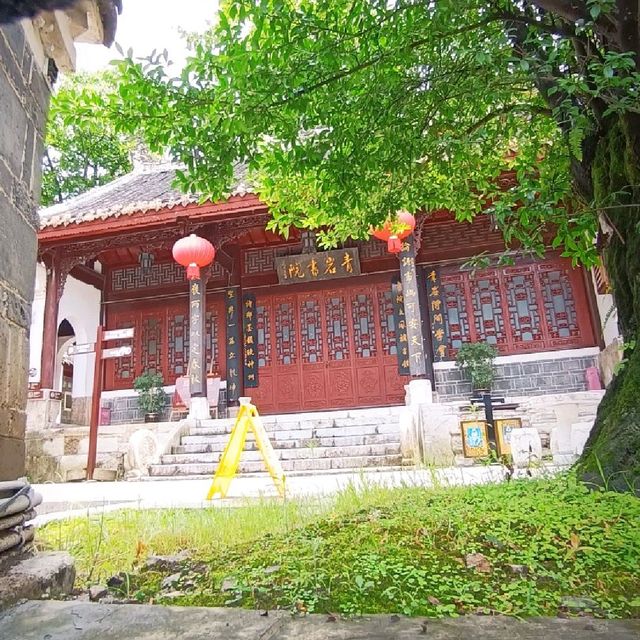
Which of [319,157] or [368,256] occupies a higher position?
[368,256]

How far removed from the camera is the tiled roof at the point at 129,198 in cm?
927

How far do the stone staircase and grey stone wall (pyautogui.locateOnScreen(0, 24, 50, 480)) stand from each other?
547 centimetres

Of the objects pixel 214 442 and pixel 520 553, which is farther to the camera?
pixel 214 442

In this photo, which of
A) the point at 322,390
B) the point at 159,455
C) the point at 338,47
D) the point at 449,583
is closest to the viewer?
the point at 449,583

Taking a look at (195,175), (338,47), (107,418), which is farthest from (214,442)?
(338,47)

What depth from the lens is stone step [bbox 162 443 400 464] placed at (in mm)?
7520

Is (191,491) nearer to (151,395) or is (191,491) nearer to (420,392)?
(420,392)

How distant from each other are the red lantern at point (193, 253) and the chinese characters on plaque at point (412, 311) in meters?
3.38

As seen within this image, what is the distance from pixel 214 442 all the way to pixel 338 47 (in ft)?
22.1

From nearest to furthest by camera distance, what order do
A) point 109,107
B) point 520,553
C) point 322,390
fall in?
point 520,553, point 109,107, point 322,390

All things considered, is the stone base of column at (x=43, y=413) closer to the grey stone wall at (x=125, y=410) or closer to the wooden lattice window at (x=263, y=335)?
the grey stone wall at (x=125, y=410)

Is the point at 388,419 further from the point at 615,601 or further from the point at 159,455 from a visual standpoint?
the point at 615,601

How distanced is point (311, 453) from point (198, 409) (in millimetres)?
2579

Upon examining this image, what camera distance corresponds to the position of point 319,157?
304 cm
